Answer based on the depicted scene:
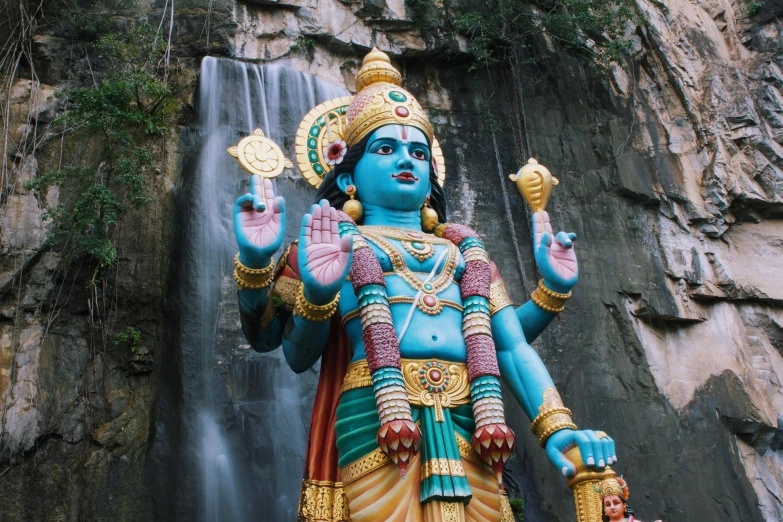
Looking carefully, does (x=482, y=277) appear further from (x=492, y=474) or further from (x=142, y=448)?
(x=142, y=448)

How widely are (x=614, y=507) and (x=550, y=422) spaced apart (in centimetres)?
49

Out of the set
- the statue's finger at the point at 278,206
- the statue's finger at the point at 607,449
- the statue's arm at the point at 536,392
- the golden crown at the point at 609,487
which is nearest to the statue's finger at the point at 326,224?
the statue's finger at the point at 278,206

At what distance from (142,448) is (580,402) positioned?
3.59 m

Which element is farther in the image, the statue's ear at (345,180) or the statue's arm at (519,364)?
the statue's ear at (345,180)

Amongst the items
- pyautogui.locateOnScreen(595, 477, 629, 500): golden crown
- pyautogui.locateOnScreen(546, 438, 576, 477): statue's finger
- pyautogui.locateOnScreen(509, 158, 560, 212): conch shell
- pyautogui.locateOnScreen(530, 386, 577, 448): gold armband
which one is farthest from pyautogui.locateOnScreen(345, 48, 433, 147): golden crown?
pyautogui.locateOnScreen(595, 477, 629, 500): golden crown

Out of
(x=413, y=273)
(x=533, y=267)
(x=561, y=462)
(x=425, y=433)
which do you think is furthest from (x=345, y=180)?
(x=533, y=267)

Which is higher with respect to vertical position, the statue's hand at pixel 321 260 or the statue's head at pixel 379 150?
the statue's head at pixel 379 150

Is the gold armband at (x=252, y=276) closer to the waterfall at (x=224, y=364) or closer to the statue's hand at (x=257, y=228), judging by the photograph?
the statue's hand at (x=257, y=228)

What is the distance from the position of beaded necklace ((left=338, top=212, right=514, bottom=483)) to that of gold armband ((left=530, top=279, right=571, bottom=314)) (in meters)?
0.31

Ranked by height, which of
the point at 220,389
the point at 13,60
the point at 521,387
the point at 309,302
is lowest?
the point at 521,387

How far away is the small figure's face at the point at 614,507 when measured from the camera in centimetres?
393

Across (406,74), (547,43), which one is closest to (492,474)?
(406,74)

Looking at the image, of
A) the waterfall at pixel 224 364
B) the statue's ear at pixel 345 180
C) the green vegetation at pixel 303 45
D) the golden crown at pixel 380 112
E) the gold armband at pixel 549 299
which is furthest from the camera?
the green vegetation at pixel 303 45

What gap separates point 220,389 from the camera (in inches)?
260
